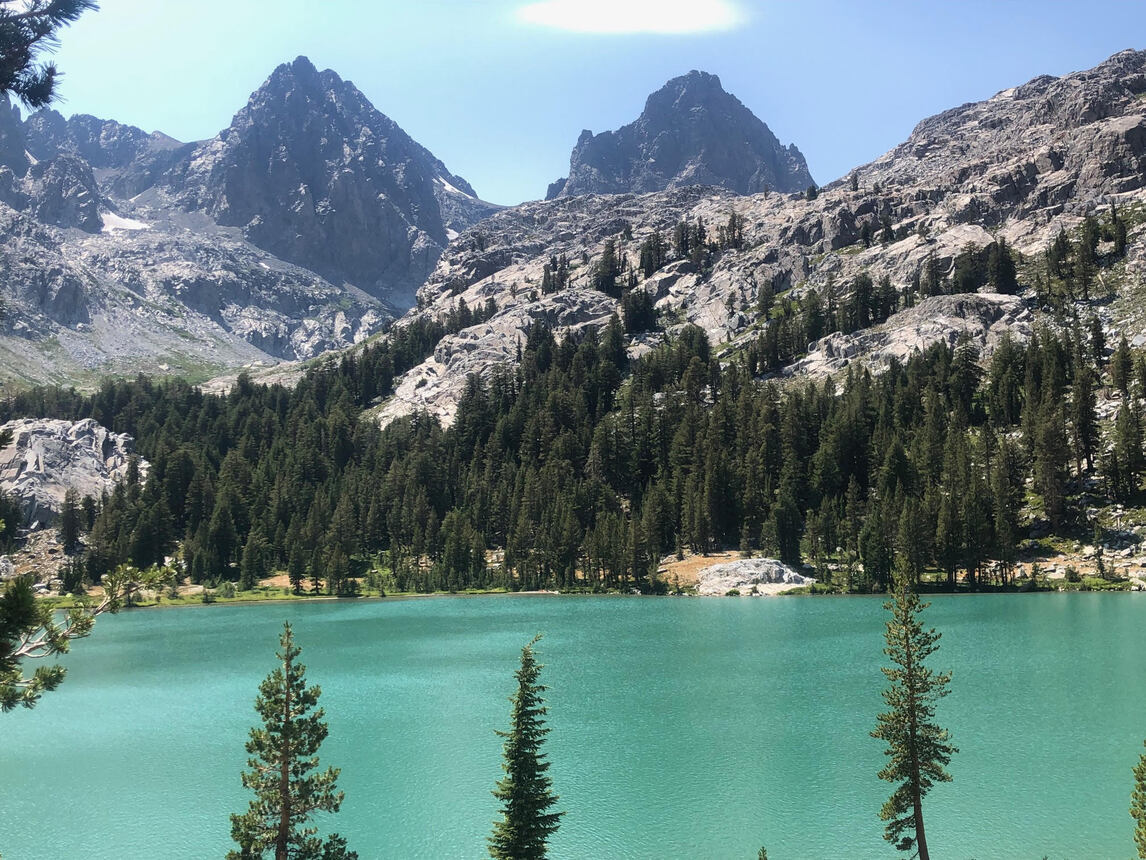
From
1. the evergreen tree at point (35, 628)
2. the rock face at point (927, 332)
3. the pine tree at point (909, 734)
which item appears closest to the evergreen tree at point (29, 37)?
the evergreen tree at point (35, 628)

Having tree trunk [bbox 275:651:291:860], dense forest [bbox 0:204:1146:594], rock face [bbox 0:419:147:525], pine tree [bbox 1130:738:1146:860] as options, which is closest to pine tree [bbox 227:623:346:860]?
tree trunk [bbox 275:651:291:860]

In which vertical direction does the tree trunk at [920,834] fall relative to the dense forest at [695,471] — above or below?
below

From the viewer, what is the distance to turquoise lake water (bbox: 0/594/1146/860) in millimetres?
33688

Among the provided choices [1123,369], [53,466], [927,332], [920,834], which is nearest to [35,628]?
[920,834]

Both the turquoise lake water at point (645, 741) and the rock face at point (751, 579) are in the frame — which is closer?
the turquoise lake water at point (645, 741)

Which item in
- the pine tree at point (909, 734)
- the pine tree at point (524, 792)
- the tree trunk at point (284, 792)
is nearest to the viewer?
the pine tree at point (524, 792)

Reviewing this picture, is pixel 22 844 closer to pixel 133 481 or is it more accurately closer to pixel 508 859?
pixel 508 859

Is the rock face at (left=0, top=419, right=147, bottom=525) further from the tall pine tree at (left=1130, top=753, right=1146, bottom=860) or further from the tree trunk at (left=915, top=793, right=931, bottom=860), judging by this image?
the tall pine tree at (left=1130, top=753, right=1146, bottom=860)

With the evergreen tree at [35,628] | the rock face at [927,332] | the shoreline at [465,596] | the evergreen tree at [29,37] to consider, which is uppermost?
the rock face at [927,332]

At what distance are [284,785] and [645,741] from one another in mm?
23699

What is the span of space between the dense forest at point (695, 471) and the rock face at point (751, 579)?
6.72 m

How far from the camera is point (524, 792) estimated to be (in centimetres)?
2606

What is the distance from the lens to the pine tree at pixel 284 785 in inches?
1021

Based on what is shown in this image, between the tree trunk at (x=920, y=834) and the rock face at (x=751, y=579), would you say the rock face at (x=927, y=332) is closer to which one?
the rock face at (x=751, y=579)
